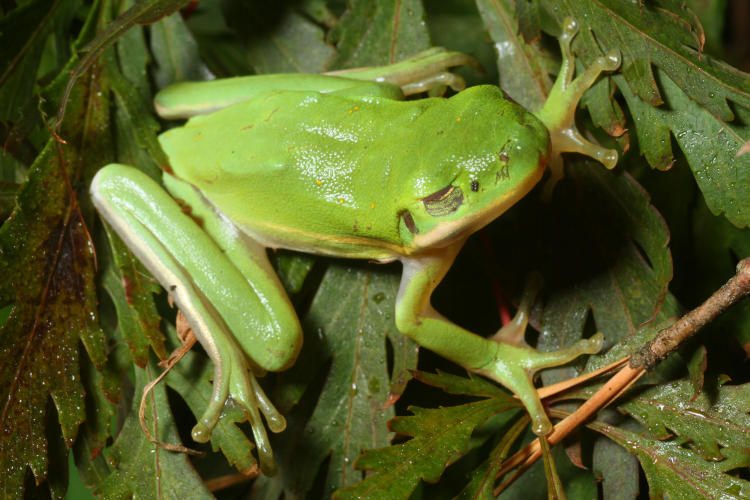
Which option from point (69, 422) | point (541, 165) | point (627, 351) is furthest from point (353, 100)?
point (69, 422)

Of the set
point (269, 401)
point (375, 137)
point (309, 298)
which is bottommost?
point (269, 401)

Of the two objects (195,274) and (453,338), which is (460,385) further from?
(195,274)

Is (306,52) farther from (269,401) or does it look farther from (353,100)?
(269,401)

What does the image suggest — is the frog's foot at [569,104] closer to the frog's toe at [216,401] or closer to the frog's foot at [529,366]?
the frog's foot at [529,366]

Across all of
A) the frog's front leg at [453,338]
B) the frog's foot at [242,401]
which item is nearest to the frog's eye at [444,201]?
the frog's front leg at [453,338]

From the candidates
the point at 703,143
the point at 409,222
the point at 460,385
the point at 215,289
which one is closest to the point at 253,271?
the point at 215,289

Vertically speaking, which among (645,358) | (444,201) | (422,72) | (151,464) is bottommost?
(151,464)
